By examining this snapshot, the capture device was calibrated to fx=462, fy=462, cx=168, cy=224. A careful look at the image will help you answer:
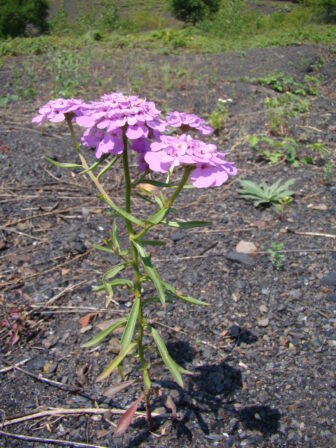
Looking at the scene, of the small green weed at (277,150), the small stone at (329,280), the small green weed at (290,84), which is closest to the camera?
the small stone at (329,280)

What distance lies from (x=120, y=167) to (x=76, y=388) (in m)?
2.00

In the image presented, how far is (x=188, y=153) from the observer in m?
1.00

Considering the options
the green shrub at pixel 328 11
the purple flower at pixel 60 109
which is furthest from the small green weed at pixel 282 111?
the green shrub at pixel 328 11

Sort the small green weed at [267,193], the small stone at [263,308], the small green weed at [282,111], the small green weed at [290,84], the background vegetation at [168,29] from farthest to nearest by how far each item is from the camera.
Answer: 1. the background vegetation at [168,29]
2. the small green weed at [290,84]
3. the small green weed at [282,111]
4. the small green weed at [267,193]
5. the small stone at [263,308]

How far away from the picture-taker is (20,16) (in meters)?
10.5

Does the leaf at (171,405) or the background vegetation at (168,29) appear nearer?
the leaf at (171,405)

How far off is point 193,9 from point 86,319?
12509 mm

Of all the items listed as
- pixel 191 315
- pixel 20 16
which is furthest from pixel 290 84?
pixel 20 16

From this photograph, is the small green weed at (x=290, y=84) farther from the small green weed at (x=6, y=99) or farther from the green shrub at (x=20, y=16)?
the green shrub at (x=20, y=16)

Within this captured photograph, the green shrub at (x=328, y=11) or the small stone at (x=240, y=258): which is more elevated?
the small stone at (x=240, y=258)

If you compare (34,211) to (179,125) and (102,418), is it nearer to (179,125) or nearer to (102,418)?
(102,418)

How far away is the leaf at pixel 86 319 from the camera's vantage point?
6.05ft

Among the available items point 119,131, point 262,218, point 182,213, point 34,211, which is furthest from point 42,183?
point 119,131

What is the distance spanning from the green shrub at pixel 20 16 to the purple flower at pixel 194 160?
397 inches
